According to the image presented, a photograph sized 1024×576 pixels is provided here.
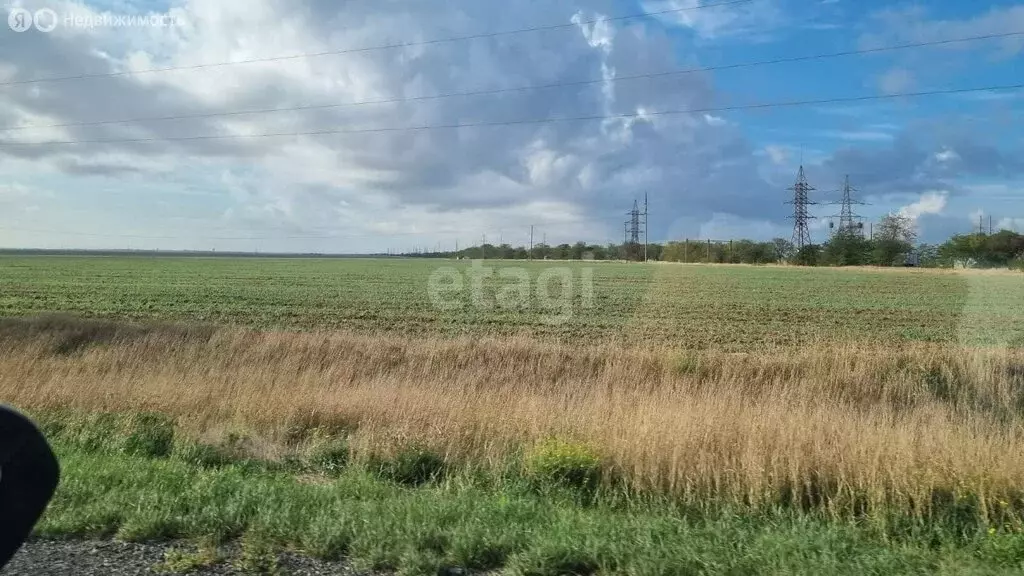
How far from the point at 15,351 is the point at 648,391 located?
13.1m

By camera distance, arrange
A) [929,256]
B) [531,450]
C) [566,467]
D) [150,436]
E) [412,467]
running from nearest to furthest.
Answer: [566,467] → [412,467] → [531,450] → [150,436] → [929,256]

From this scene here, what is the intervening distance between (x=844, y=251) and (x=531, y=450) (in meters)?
94.1

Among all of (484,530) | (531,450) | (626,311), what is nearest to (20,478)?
(484,530)

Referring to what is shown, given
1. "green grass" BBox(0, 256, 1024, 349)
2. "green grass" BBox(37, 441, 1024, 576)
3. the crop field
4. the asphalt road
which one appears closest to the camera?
the asphalt road

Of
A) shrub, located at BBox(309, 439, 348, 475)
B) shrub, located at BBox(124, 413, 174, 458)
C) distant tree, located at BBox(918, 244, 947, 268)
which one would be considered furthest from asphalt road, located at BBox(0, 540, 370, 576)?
distant tree, located at BBox(918, 244, 947, 268)

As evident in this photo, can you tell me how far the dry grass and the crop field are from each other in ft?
Result: 0.15

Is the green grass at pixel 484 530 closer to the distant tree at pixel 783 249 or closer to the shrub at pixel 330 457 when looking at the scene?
the shrub at pixel 330 457

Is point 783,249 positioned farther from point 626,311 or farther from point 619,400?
point 619,400

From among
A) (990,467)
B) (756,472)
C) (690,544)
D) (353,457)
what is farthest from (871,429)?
(353,457)

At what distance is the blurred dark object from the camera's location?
2.47 metres

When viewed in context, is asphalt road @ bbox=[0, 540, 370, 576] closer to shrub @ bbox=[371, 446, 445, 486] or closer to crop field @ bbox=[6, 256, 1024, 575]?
crop field @ bbox=[6, 256, 1024, 575]

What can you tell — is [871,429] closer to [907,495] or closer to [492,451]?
[907,495]

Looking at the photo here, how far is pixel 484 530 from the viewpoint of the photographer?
16.4 ft

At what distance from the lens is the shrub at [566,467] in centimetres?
679
